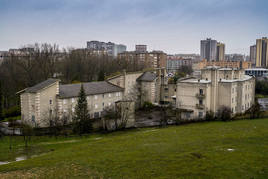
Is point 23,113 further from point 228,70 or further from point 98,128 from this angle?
point 228,70

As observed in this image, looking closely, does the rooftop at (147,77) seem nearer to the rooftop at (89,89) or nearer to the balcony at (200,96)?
the rooftop at (89,89)

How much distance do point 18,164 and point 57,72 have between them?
56.5 meters

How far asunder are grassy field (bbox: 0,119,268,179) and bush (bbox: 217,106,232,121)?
11139 mm

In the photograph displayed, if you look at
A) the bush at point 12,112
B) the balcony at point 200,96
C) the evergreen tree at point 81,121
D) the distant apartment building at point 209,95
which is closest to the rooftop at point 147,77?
the distant apartment building at point 209,95

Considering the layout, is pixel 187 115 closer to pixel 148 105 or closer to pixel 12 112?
pixel 148 105

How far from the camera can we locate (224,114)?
3962 cm

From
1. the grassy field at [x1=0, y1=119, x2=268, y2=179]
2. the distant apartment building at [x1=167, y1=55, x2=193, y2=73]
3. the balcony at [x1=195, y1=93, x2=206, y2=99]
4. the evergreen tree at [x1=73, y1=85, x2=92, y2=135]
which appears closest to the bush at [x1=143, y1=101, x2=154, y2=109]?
the balcony at [x1=195, y1=93, x2=206, y2=99]

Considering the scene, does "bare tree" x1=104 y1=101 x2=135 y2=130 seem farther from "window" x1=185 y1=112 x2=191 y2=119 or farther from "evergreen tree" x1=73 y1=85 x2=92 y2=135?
"window" x1=185 y1=112 x2=191 y2=119

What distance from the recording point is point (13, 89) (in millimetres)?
53531

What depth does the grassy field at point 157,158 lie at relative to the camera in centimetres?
1599

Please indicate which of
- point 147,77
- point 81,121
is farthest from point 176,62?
point 81,121

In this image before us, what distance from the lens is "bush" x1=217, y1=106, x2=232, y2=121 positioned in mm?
39609

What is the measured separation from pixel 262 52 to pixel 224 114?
14950 cm

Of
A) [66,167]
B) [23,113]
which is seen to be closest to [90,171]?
[66,167]
